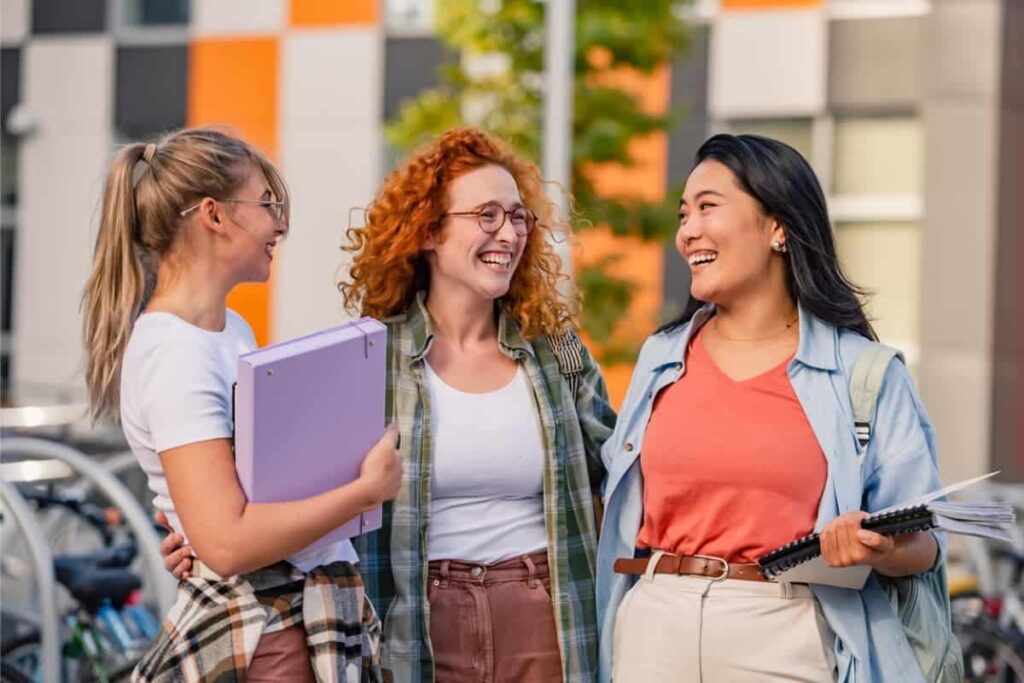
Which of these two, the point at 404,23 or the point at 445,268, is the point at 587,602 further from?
the point at 404,23

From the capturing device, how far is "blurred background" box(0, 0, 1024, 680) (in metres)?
12.8

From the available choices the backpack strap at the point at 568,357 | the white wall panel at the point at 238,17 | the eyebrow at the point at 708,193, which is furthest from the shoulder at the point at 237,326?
the white wall panel at the point at 238,17

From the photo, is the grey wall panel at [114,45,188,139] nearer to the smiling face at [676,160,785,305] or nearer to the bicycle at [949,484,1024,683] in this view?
the bicycle at [949,484,1024,683]

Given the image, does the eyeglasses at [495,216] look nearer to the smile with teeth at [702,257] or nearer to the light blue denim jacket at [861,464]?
the smile with teeth at [702,257]

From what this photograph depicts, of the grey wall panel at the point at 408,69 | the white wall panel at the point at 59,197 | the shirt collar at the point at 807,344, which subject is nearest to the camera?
the shirt collar at the point at 807,344

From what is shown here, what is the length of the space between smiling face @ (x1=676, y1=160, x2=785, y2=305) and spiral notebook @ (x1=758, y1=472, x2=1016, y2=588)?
0.57m

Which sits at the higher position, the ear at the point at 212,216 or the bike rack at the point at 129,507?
the ear at the point at 212,216

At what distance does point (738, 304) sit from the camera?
346cm

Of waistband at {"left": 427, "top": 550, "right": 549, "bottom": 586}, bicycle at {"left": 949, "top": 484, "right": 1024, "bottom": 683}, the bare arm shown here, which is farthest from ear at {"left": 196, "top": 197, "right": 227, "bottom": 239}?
bicycle at {"left": 949, "top": 484, "right": 1024, "bottom": 683}

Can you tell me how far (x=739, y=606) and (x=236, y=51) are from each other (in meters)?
13.9

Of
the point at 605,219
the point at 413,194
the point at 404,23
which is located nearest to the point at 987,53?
the point at 605,219

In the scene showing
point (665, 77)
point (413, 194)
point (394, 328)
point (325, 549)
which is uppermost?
point (665, 77)

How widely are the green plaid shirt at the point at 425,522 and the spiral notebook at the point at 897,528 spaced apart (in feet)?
1.71

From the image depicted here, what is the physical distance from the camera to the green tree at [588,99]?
12438 mm
